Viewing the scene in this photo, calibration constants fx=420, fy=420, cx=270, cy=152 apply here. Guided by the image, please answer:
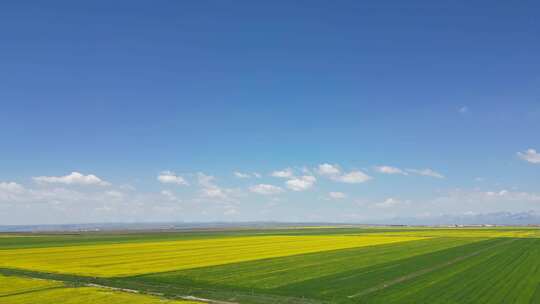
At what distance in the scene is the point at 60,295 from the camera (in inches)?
1307

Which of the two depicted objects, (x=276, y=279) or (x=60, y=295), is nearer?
(x=60, y=295)

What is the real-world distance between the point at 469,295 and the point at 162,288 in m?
25.1

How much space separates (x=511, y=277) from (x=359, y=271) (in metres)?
14.7

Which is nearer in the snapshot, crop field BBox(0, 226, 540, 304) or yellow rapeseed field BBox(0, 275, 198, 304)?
yellow rapeseed field BBox(0, 275, 198, 304)

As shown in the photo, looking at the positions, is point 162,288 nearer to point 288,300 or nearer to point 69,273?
point 288,300

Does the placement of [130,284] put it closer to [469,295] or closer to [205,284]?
[205,284]

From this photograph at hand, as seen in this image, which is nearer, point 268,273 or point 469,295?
point 469,295

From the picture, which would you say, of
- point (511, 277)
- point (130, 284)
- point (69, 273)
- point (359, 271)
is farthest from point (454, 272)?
point (69, 273)

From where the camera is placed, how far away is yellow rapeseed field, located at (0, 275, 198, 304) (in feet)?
102


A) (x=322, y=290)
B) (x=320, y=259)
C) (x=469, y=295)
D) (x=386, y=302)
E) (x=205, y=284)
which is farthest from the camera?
(x=320, y=259)

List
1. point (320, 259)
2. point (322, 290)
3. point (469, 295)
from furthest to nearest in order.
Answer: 1. point (320, 259)
2. point (322, 290)
3. point (469, 295)

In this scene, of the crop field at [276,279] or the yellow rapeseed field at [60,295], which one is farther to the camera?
the crop field at [276,279]

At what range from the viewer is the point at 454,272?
4478cm

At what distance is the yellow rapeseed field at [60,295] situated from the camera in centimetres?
3103
